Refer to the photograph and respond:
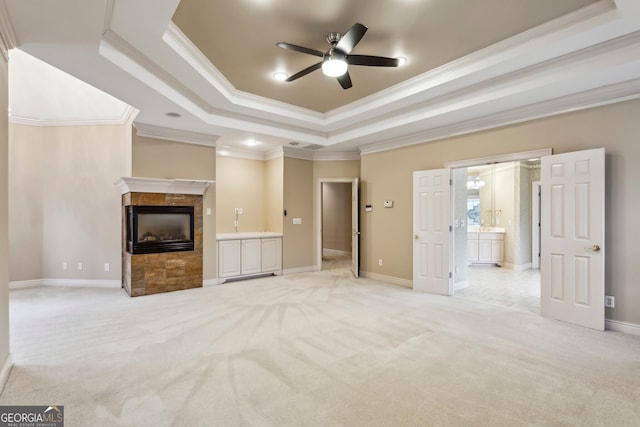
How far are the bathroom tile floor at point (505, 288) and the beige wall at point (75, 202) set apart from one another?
621cm

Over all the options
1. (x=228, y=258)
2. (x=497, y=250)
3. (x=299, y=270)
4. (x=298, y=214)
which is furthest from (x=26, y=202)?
(x=497, y=250)

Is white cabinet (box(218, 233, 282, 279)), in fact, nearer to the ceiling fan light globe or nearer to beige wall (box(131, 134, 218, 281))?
beige wall (box(131, 134, 218, 281))

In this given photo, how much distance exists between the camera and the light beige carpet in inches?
82.0

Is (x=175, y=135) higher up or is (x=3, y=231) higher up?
(x=175, y=135)

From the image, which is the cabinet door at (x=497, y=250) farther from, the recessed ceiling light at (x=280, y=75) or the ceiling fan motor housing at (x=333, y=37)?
the ceiling fan motor housing at (x=333, y=37)

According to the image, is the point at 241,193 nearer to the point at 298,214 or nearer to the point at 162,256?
the point at 298,214

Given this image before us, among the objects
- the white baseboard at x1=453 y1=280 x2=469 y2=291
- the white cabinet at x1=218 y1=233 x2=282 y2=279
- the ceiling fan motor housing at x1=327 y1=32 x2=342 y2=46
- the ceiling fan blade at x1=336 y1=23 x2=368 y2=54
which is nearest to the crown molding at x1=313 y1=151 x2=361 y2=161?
the white cabinet at x1=218 y1=233 x2=282 y2=279

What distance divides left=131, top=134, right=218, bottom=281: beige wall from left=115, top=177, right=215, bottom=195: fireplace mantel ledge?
10.5 inches

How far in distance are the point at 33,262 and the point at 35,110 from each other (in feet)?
8.71

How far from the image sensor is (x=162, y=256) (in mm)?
5109

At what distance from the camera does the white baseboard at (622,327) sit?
11.0 ft

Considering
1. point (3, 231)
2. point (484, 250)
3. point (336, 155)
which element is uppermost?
point (336, 155)

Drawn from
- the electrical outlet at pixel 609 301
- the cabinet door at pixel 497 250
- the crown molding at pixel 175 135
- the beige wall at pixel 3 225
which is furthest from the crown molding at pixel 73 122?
the cabinet door at pixel 497 250

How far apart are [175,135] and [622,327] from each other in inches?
264
